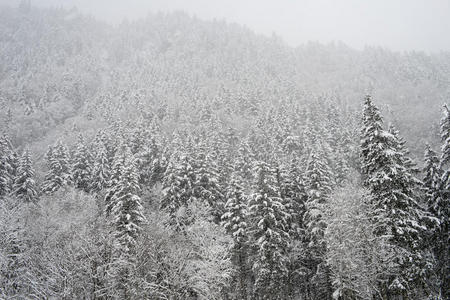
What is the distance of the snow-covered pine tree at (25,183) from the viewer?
44234 mm

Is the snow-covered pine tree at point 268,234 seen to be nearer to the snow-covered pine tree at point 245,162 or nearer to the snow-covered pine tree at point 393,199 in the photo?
the snow-covered pine tree at point 393,199

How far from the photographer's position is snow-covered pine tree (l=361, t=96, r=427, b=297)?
21766 millimetres

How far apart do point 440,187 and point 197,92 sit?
97.7 m

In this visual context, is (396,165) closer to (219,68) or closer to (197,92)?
(197,92)

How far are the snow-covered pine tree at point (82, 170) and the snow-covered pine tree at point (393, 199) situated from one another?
41.6 meters

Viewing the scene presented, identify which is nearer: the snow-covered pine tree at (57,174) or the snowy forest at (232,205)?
the snowy forest at (232,205)

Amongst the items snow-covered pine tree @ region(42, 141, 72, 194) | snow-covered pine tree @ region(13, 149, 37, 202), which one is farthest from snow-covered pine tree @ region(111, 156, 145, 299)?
snow-covered pine tree @ region(42, 141, 72, 194)

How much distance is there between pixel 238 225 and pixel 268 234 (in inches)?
138

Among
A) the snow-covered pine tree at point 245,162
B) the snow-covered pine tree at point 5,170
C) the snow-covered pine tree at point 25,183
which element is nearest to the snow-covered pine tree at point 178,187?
the snow-covered pine tree at point 245,162

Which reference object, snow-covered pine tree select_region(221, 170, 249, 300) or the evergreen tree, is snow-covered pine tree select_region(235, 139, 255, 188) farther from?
the evergreen tree

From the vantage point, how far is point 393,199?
22172 millimetres

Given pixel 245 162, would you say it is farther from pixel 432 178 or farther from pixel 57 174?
pixel 57 174

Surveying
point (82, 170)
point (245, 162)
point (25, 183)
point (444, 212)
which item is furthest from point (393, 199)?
point (82, 170)

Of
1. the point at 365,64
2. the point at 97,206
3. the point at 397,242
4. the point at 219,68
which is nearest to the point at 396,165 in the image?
the point at 397,242
